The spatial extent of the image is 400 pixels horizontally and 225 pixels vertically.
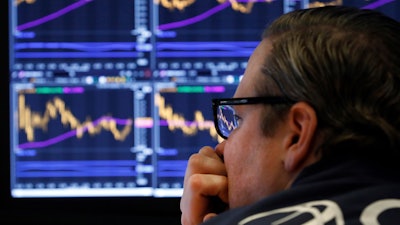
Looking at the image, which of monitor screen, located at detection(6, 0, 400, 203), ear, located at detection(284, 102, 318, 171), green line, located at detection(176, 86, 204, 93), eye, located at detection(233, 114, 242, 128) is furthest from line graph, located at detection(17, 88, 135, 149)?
ear, located at detection(284, 102, 318, 171)

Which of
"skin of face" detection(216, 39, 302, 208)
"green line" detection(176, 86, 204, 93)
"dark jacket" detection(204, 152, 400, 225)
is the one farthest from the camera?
"green line" detection(176, 86, 204, 93)

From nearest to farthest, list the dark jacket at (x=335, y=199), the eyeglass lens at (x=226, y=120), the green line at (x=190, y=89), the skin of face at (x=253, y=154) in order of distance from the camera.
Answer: the dark jacket at (x=335, y=199) < the skin of face at (x=253, y=154) < the eyeglass lens at (x=226, y=120) < the green line at (x=190, y=89)

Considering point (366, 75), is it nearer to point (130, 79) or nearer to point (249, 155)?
point (249, 155)

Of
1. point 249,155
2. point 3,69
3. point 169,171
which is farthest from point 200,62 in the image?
point 249,155

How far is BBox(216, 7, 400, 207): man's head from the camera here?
819 millimetres

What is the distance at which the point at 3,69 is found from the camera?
1616 mm

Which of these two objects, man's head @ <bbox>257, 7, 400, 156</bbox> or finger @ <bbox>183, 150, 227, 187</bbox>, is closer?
man's head @ <bbox>257, 7, 400, 156</bbox>

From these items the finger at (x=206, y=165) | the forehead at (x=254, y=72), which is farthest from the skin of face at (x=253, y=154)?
the finger at (x=206, y=165)

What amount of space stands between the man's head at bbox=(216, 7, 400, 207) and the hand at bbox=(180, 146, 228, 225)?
6.2 inches

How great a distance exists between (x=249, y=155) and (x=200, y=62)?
0.71m

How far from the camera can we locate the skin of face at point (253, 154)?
88cm

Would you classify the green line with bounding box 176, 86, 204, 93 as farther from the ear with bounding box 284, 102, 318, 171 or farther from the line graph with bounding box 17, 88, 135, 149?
the ear with bounding box 284, 102, 318, 171

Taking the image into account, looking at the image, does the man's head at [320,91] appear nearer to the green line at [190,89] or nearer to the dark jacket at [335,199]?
the dark jacket at [335,199]

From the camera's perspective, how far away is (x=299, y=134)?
33.3 inches
